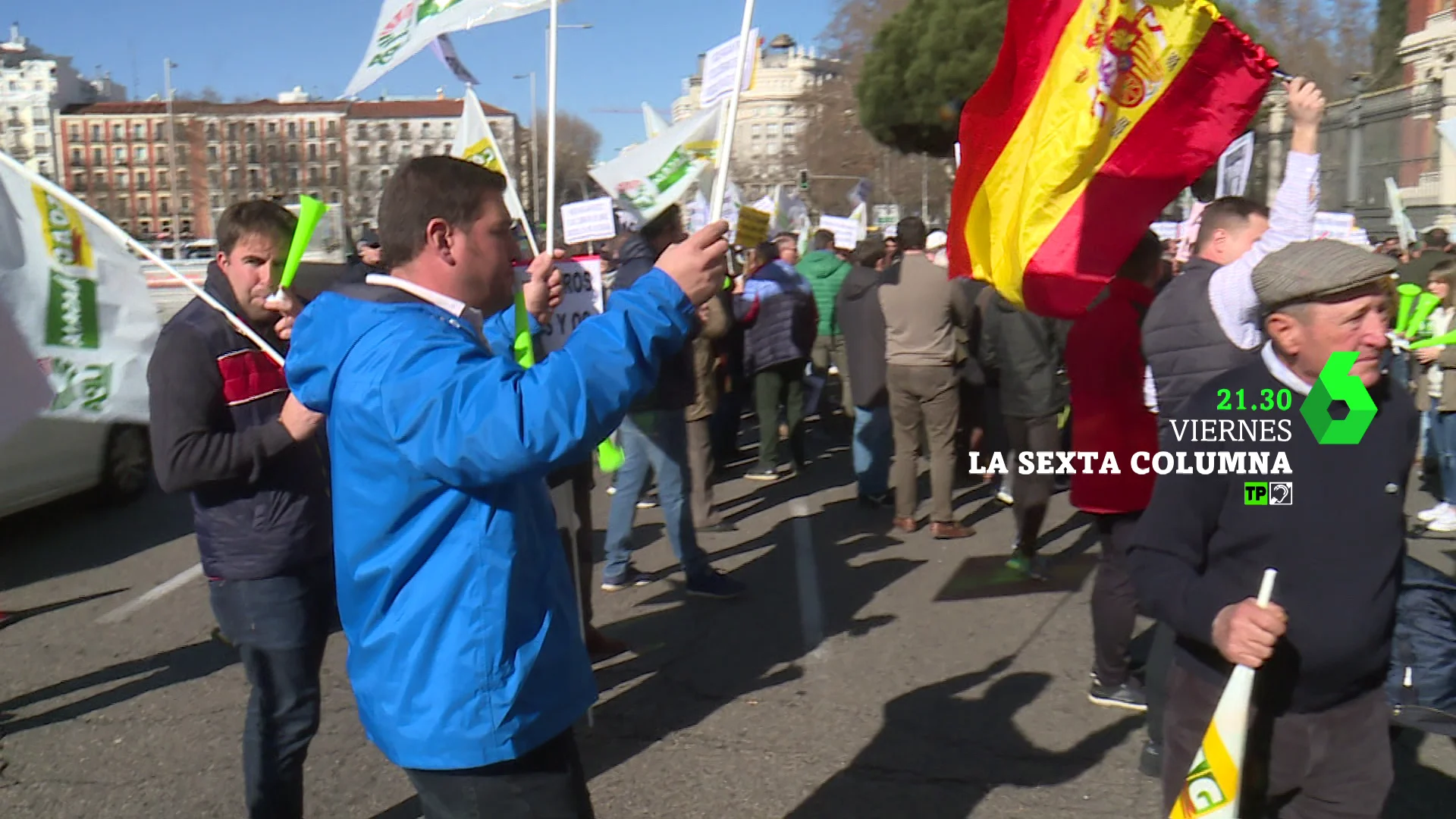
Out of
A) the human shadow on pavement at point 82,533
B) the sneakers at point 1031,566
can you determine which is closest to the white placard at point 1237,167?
the sneakers at point 1031,566

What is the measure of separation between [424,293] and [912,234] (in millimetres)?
6096

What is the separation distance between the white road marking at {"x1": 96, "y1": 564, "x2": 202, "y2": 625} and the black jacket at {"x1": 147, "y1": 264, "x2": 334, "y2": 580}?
3.48 meters

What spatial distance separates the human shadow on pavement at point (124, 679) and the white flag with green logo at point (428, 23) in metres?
2.89

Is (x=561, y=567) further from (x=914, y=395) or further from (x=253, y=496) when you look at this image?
(x=914, y=395)

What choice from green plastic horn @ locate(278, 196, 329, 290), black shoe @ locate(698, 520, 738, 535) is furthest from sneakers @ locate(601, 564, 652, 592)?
green plastic horn @ locate(278, 196, 329, 290)

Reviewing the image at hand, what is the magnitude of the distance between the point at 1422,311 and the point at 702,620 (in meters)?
5.51

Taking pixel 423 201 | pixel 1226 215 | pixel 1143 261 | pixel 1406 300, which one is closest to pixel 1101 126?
pixel 1226 215

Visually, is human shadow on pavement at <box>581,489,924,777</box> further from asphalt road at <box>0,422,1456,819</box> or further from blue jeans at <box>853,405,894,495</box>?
blue jeans at <box>853,405,894,495</box>

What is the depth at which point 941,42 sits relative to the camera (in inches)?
1243

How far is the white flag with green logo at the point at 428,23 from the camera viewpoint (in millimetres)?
4676

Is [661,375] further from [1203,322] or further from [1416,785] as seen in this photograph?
[1416,785]

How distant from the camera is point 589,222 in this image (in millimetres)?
10398

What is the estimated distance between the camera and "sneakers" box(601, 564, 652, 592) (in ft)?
22.3

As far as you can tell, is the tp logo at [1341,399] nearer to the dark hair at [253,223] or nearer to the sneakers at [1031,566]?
the dark hair at [253,223]
